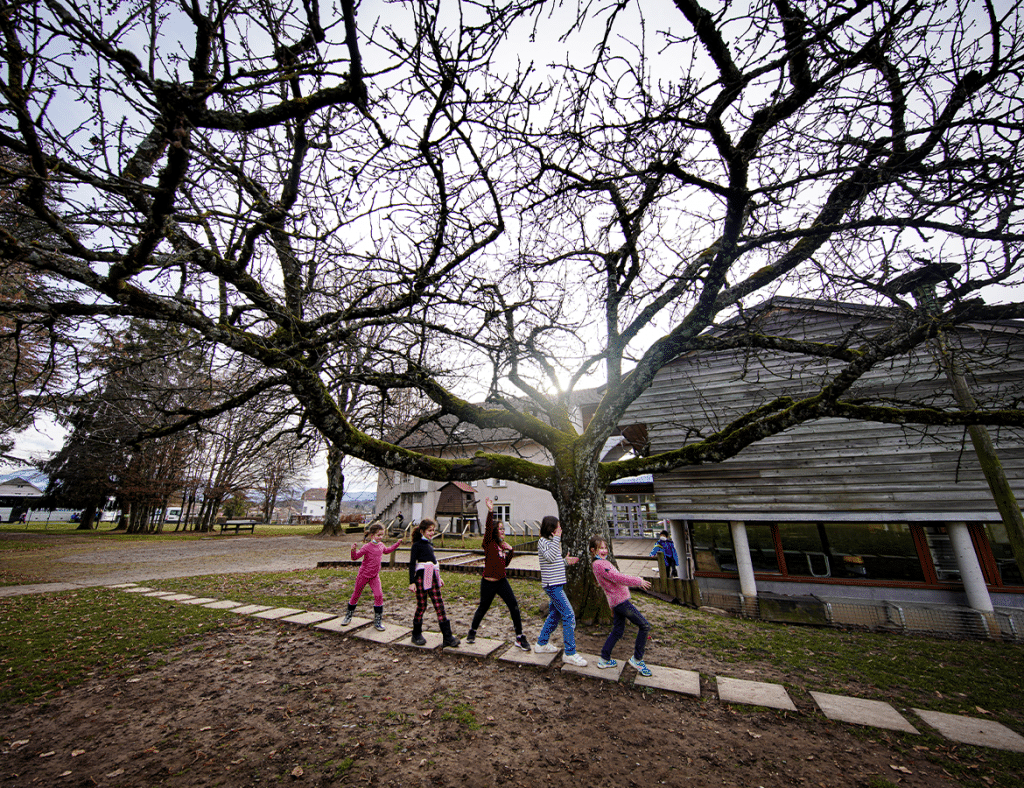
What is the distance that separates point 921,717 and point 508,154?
7107 millimetres

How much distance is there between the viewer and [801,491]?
30.8ft

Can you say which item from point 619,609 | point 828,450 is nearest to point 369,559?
point 619,609

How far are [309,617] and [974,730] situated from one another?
7979 millimetres

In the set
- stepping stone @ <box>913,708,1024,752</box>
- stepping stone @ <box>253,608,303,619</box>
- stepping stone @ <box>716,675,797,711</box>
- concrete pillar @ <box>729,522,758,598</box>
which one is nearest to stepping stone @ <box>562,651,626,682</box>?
stepping stone @ <box>716,675,797,711</box>

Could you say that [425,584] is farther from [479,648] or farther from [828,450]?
[828,450]

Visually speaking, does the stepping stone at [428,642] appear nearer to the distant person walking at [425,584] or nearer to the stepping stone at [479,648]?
the distant person walking at [425,584]

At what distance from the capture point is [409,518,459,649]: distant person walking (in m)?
5.00

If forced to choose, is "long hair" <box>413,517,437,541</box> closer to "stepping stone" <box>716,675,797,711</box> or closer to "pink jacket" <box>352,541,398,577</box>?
"pink jacket" <box>352,541,398,577</box>

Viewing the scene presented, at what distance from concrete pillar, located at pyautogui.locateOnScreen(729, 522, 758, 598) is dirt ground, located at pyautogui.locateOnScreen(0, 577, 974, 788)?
6.25 metres

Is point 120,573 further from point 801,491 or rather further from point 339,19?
point 801,491

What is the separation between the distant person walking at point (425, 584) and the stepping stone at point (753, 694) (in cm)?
309

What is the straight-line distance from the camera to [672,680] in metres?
4.19

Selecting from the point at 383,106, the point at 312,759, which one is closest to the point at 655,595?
the point at 312,759

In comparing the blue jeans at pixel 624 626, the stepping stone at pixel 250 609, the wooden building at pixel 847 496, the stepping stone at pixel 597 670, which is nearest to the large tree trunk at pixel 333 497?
the stepping stone at pixel 250 609
